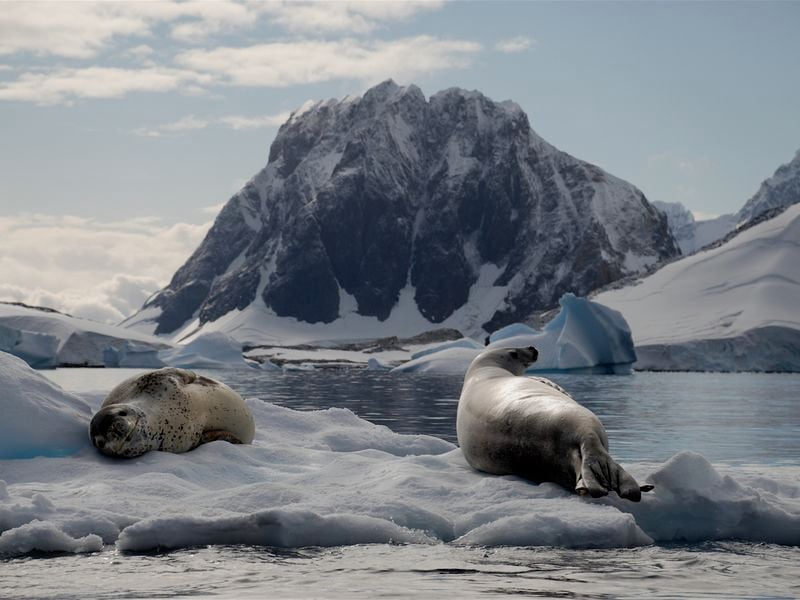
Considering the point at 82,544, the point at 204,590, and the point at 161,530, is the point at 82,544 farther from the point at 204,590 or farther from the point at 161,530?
the point at 204,590

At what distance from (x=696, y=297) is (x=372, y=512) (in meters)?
88.8

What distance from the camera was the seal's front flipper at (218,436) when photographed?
39.0 ft

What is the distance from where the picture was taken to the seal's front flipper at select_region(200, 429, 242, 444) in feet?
39.0

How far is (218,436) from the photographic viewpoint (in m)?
12.0

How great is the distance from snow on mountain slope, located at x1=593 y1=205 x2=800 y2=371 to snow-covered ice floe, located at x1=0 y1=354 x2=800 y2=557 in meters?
69.4

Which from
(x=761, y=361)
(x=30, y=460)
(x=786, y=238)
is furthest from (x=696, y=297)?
(x=30, y=460)

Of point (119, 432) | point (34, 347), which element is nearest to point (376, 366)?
point (34, 347)

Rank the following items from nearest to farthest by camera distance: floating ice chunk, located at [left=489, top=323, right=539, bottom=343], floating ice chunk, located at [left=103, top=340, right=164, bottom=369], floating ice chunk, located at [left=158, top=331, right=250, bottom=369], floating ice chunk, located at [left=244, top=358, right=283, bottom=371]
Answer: floating ice chunk, located at [left=489, top=323, right=539, bottom=343]
floating ice chunk, located at [left=158, top=331, right=250, bottom=369]
floating ice chunk, located at [left=244, top=358, right=283, bottom=371]
floating ice chunk, located at [left=103, top=340, right=164, bottom=369]

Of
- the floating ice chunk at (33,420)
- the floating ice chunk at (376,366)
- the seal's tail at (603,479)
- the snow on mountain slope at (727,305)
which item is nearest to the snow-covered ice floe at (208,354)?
the floating ice chunk at (376,366)

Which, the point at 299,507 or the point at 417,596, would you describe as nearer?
the point at 417,596

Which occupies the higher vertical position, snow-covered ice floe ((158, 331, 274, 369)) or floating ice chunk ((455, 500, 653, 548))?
floating ice chunk ((455, 500, 653, 548))

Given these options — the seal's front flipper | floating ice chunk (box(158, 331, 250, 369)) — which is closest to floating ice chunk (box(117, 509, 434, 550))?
the seal's front flipper

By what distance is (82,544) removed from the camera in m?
7.70

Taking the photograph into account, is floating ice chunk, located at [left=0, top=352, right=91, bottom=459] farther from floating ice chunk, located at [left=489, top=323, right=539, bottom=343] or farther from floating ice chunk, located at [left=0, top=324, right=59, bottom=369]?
floating ice chunk, located at [left=0, top=324, right=59, bottom=369]
